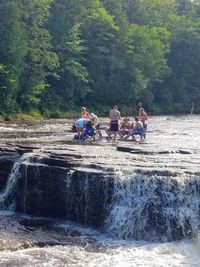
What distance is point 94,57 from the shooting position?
57.4 metres

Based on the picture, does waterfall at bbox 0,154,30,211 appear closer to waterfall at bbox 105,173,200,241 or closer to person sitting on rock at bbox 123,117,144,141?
waterfall at bbox 105,173,200,241

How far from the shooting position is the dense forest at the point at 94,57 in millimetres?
45650

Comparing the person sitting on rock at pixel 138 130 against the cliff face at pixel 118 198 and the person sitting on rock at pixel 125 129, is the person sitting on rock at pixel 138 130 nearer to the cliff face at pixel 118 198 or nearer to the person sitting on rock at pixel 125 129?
the person sitting on rock at pixel 125 129

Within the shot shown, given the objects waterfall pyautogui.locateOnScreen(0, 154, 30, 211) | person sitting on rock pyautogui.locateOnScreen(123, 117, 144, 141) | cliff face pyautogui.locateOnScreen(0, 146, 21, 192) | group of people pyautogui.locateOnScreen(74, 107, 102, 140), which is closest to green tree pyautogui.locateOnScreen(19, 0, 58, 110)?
group of people pyautogui.locateOnScreen(74, 107, 102, 140)

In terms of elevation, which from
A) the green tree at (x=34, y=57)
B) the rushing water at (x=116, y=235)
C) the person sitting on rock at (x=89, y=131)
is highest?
the green tree at (x=34, y=57)

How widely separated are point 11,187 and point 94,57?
3831cm

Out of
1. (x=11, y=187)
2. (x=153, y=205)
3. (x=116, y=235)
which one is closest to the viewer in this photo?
(x=116, y=235)

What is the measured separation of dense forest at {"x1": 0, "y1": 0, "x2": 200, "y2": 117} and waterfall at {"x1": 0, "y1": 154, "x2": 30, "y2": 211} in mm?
23515

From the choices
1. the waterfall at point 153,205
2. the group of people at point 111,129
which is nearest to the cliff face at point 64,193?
the waterfall at point 153,205

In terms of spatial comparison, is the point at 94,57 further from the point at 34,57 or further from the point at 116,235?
the point at 116,235

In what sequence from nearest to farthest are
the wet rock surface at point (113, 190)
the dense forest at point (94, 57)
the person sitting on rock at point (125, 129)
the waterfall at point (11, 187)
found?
the wet rock surface at point (113, 190) → the waterfall at point (11, 187) → the person sitting on rock at point (125, 129) → the dense forest at point (94, 57)

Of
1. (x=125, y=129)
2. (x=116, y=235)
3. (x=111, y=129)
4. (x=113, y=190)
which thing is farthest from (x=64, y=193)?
(x=125, y=129)

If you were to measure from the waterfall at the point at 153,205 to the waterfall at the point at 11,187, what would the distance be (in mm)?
3922

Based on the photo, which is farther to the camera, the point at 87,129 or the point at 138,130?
the point at 138,130
